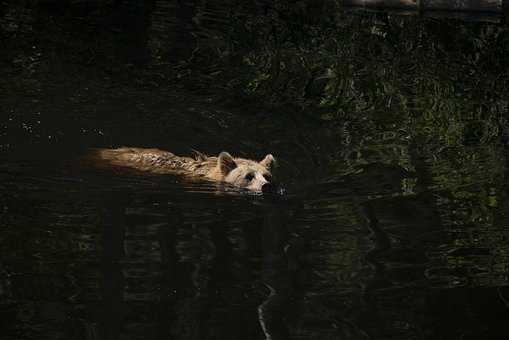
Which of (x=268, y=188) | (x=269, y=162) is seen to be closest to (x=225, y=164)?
(x=269, y=162)

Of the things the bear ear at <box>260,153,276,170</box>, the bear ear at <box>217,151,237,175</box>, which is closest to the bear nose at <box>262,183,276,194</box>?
the bear ear at <box>260,153,276,170</box>

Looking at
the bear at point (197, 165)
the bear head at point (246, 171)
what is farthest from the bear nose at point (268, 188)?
the bear at point (197, 165)

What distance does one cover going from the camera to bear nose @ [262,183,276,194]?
10398 mm

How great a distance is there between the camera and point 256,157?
12.2 meters

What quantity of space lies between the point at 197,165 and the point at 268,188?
4.68 feet

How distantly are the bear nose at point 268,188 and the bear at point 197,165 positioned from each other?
0.31 m

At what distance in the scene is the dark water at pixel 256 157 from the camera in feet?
22.9

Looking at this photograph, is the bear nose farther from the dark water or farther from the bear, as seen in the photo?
→ the bear

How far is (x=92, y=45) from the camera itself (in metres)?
Result: 15.4

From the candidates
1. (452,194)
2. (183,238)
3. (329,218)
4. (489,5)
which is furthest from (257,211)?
(489,5)

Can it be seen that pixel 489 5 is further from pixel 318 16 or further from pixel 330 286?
pixel 330 286

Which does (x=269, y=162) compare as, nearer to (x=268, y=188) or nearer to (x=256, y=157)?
(x=268, y=188)

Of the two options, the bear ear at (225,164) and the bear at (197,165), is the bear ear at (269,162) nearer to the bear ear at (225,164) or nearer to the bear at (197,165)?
the bear at (197,165)

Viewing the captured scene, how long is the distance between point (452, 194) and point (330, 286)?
9.80 feet
